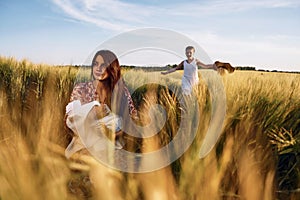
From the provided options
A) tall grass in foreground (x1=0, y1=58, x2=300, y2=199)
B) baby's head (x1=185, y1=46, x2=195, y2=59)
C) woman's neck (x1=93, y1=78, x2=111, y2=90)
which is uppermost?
baby's head (x1=185, y1=46, x2=195, y2=59)

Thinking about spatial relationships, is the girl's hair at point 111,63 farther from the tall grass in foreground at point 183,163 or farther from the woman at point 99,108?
the tall grass in foreground at point 183,163

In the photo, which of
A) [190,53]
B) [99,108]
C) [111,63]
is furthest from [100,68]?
[190,53]

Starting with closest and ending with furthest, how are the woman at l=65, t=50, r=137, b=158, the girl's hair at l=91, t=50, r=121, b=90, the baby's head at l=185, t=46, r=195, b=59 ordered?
the woman at l=65, t=50, r=137, b=158 < the girl's hair at l=91, t=50, r=121, b=90 < the baby's head at l=185, t=46, r=195, b=59

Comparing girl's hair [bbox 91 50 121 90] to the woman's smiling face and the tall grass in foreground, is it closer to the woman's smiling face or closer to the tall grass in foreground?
the woman's smiling face

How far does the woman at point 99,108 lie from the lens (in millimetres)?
1625

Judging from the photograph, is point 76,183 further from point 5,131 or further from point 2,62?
point 2,62

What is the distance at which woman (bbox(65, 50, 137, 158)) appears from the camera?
1.62m

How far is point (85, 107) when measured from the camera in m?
1.97

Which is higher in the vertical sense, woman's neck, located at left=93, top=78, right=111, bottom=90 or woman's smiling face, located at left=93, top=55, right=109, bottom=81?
woman's smiling face, located at left=93, top=55, right=109, bottom=81

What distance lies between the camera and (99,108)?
1.92 metres

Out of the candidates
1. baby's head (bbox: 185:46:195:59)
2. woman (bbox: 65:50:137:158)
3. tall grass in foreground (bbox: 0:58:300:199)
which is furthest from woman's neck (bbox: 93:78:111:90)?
baby's head (bbox: 185:46:195:59)

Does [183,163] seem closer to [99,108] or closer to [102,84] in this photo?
[99,108]

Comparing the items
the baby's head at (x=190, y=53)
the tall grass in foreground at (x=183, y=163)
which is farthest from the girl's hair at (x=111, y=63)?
the baby's head at (x=190, y=53)

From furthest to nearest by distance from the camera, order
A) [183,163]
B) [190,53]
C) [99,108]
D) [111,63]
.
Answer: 1. [190,53]
2. [111,63]
3. [99,108]
4. [183,163]
